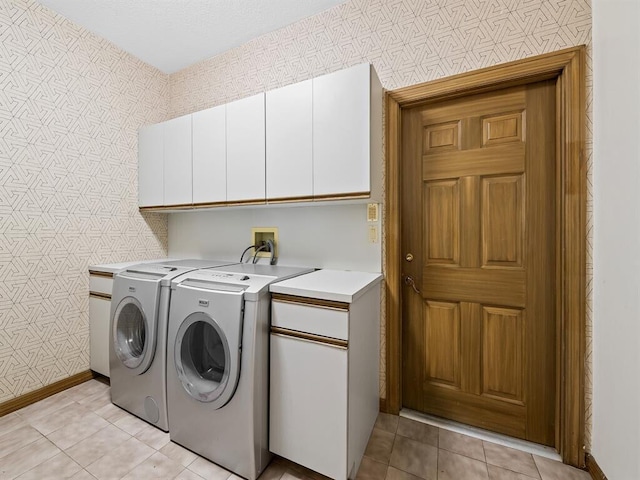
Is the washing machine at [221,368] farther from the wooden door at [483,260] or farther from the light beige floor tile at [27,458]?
the wooden door at [483,260]

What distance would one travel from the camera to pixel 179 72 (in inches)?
106

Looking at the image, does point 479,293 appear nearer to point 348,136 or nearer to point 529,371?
point 529,371

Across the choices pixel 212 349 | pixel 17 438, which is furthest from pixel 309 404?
pixel 17 438

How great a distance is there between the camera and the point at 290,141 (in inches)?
69.0

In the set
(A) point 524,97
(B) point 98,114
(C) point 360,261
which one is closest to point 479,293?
(C) point 360,261

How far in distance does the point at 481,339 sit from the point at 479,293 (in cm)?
27

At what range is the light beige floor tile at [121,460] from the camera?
135 centimetres

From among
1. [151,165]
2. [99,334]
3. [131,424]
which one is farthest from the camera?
[151,165]

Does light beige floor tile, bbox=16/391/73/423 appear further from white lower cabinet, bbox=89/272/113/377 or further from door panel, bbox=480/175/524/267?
door panel, bbox=480/175/524/267

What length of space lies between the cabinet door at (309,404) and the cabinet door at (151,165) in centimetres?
177

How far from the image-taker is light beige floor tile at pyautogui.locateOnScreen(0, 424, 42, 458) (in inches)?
58.8

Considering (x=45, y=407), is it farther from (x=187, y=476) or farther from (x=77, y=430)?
(x=187, y=476)

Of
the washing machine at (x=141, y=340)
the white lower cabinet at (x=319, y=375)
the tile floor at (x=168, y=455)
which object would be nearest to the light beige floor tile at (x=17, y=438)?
the tile floor at (x=168, y=455)

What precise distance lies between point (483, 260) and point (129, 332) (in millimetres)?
2267
